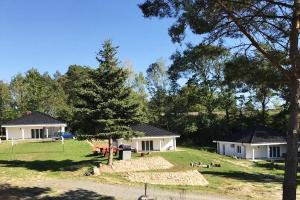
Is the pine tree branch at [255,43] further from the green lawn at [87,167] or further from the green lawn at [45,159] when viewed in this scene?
the green lawn at [45,159]

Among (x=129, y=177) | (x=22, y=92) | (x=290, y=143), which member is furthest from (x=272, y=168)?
(x=22, y=92)

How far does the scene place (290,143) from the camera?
18047 mm

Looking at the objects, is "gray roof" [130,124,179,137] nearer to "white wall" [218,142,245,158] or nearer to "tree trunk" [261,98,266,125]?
"white wall" [218,142,245,158]

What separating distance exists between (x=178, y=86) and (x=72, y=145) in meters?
26.8

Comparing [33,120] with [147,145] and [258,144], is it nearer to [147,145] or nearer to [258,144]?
[147,145]

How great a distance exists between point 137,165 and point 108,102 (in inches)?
237

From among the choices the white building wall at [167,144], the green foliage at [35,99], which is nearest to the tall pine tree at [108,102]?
the white building wall at [167,144]

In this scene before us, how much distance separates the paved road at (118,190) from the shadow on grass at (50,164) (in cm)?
566

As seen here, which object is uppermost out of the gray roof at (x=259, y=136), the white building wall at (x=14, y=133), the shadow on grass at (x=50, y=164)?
the white building wall at (x=14, y=133)

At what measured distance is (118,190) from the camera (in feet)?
79.3

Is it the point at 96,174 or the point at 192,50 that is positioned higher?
the point at 192,50

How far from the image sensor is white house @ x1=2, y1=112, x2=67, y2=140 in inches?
2349

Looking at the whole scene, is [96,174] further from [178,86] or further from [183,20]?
[178,86]

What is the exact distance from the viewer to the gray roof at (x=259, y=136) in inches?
2114
